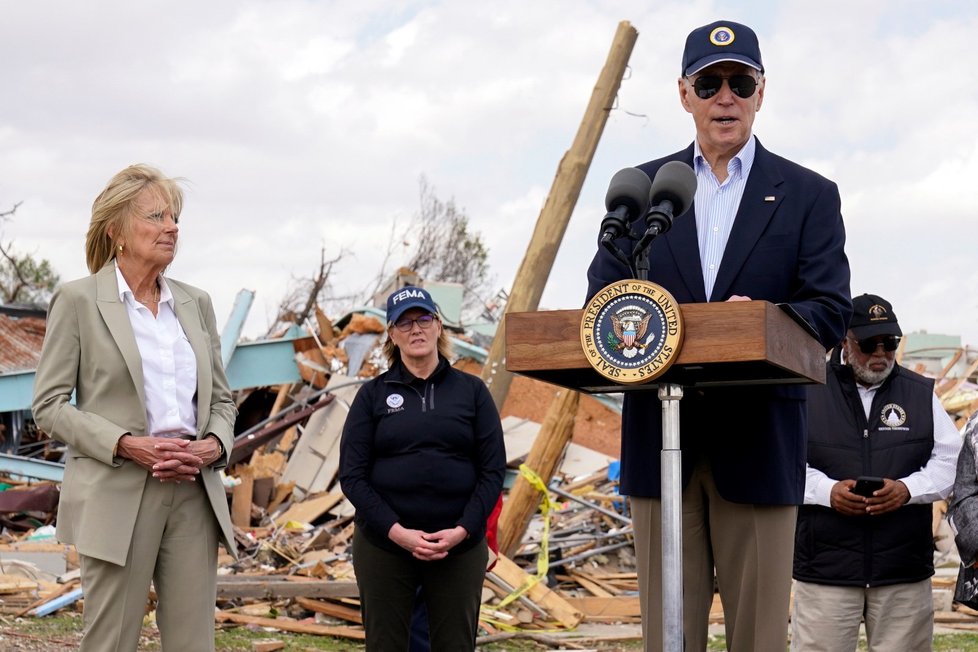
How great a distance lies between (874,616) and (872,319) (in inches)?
55.9

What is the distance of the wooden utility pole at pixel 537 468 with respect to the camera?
33.1 feet

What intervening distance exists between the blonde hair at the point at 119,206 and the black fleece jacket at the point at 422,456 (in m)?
1.46

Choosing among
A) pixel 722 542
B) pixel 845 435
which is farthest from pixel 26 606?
pixel 722 542

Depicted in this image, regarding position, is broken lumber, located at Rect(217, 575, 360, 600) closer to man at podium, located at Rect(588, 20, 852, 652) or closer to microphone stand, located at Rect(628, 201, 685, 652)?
man at podium, located at Rect(588, 20, 852, 652)

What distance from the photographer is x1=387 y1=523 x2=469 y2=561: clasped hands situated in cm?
529

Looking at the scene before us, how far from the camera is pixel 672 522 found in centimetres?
303

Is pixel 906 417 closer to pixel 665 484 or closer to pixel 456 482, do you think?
pixel 456 482

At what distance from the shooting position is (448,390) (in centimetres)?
567

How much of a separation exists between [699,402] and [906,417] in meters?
2.84

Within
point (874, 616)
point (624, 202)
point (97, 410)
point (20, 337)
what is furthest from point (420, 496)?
point (20, 337)

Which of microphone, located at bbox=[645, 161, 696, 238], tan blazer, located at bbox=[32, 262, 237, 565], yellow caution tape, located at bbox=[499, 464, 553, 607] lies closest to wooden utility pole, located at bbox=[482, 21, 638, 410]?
yellow caution tape, located at bbox=[499, 464, 553, 607]

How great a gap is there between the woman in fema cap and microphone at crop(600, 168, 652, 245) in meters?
2.44

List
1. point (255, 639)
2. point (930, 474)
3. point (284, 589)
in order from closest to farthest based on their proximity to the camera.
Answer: point (930, 474) < point (255, 639) < point (284, 589)

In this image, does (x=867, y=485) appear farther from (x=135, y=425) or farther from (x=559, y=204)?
(x=559, y=204)
